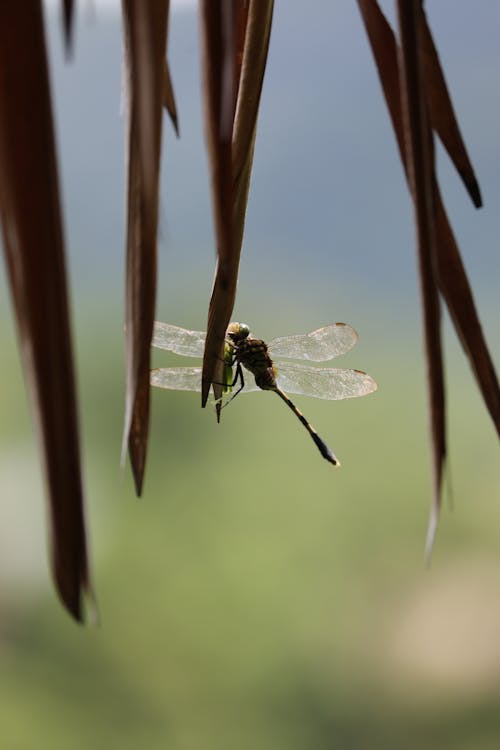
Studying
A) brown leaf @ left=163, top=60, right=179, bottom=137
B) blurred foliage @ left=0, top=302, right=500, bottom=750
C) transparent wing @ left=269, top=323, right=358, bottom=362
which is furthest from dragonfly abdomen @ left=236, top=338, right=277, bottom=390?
blurred foliage @ left=0, top=302, right=500, bottom=750

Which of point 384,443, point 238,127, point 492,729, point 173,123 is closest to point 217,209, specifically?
point 238,127

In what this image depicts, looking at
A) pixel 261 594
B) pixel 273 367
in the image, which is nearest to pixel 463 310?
pixel 273 367

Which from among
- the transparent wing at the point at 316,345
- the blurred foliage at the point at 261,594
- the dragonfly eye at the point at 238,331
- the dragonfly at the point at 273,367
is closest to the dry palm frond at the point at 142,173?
the dragonfly at the point at 273,367

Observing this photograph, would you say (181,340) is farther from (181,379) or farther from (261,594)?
(261,594)

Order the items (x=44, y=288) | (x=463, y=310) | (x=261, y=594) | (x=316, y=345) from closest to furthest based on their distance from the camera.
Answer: (x=44, y=288)
(x=463, y=310)
(x=316, y=345)
(x=261, y=594)

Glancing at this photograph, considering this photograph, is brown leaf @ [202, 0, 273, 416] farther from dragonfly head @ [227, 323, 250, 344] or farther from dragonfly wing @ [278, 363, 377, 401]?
dragonfly wing @ [278, 363, 377, 401]
